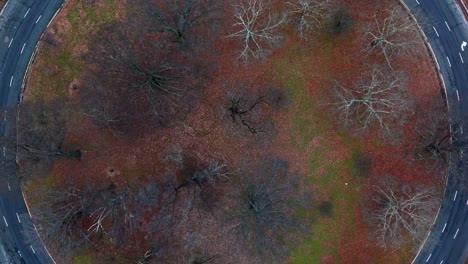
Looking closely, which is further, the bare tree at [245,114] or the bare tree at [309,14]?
the bare tree at [245,114]

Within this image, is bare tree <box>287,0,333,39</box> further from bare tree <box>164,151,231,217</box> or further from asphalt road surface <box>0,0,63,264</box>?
asphalt road surface <box>0,0,63,264</box>

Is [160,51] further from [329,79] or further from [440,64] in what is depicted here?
[440,64]

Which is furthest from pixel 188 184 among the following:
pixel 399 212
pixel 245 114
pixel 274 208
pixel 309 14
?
pixel 399 212

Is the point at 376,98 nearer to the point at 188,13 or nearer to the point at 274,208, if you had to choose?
the point at 274,208

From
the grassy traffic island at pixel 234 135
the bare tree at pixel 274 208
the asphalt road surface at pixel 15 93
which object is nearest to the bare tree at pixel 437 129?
the grassy traffic island at pixel 234 135

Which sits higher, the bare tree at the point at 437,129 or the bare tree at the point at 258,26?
the bare tree at the point at 258,26

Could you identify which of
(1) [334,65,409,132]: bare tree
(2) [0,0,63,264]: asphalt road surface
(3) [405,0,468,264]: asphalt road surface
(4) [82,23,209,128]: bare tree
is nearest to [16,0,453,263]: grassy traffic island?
(4) [82,23,209,128]: bare tree

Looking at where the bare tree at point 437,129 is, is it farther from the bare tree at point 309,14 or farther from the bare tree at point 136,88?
the bare tree at point 136,88
